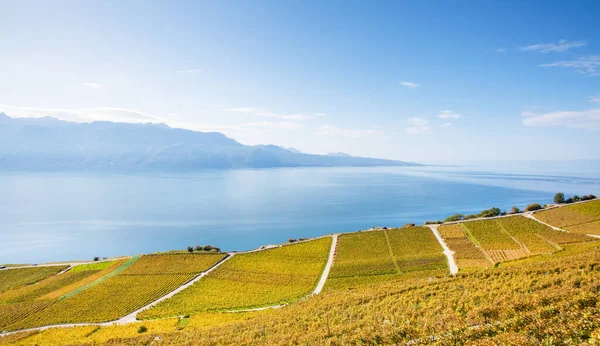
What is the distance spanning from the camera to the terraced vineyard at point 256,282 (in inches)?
1519

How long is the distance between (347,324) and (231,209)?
136710 mm

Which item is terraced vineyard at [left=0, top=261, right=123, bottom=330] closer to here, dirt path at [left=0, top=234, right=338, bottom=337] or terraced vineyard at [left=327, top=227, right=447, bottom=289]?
dirt path at [left=0, top=234, right=338, bottom=337]

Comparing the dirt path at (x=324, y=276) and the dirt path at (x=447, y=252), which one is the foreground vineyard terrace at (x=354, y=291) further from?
the dirt path at (x=447, y=252)

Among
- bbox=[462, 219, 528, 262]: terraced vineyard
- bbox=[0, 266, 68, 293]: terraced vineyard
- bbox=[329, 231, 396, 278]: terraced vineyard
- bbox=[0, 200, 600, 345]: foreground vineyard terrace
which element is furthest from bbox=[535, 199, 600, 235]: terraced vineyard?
bbox=[0, 266, 68, 293]: terraced vineyard

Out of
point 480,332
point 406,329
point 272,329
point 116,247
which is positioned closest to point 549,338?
point 480,332

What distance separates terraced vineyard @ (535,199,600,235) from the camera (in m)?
52.8

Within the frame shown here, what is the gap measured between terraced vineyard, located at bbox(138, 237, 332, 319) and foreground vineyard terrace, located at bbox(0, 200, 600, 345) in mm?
205

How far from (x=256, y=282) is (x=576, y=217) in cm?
6178

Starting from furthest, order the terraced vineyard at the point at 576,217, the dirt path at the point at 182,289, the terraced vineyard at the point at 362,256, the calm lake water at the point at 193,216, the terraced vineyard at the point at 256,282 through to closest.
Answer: the calm lake water at the point at 193,216 < the terraced vineyard at the point at 576,217 < the terraced vineyard at the point at 362,256 < the terraced vineyard at the point at 256,282 < the dirt path at the point at 182,289

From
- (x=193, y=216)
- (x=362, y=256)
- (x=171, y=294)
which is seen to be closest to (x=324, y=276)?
(x=362, y=256)

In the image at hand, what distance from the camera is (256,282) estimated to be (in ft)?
153

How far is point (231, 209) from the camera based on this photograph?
149 m

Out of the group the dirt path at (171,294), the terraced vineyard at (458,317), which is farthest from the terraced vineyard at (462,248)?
the dirt path at (171,294)

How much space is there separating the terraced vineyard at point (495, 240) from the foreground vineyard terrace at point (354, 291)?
0.95ft
